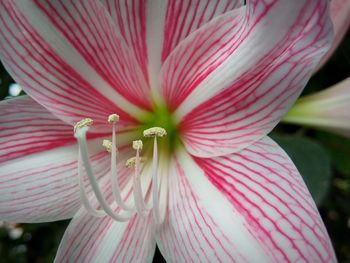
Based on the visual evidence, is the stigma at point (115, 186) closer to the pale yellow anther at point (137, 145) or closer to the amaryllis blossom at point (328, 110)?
the pale yellow anther at point (137, 145)

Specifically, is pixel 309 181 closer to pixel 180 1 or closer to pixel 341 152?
pixel 341 152

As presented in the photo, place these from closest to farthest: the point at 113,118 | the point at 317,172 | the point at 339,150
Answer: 1. the point at 113,118
2. the point at 317,172
3. the point at 339,150

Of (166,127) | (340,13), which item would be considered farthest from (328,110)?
(166,127)

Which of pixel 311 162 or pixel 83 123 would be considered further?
pixel 311 162

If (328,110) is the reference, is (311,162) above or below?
below

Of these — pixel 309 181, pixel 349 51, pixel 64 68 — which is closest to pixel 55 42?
pixel 64 68

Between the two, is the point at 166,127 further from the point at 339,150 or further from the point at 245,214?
the point at 339,150

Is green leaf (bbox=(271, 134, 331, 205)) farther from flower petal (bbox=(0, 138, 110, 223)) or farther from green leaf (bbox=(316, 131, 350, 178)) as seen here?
flower petal (bbox=(0, 138, 110, 223))
